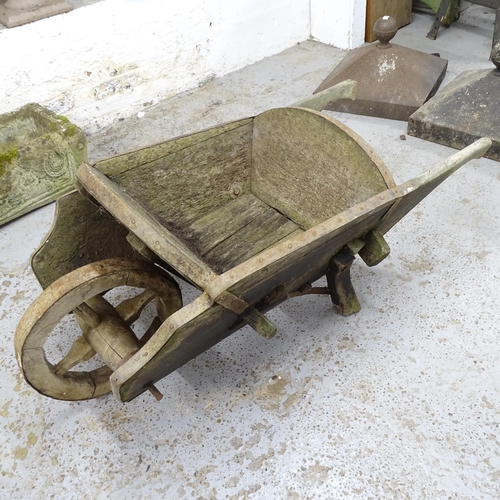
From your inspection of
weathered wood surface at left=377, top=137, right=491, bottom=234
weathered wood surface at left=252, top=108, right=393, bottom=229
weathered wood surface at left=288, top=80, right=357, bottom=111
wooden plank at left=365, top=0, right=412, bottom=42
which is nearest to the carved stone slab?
weathered wood surface at left=252, top=108, right=393, bottom=229

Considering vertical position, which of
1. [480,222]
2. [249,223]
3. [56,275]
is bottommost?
A: [480,222]

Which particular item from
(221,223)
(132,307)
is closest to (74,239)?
(132,307)

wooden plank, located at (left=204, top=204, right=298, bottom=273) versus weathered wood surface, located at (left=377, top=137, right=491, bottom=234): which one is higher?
weathered wood surface, located at (left=377, top=137, right=491, bottom=234)

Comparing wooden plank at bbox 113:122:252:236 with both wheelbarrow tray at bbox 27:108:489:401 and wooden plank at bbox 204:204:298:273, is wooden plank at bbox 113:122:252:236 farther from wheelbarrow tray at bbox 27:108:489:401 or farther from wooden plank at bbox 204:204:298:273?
wooden plank at bbox 204:204:298:273

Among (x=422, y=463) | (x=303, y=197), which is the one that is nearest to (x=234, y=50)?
(x=303, y=197)

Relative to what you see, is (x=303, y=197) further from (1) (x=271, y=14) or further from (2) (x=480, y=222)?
(1) (x=271, y=14)

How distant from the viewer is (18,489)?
6.12 ft

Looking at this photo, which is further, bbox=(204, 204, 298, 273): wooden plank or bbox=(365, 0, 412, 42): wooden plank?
bbox=(365, 0, 412, 42): wooden plank

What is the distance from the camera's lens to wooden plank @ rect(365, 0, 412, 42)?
4750 millimetres

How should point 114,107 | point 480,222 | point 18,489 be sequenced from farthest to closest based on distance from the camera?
1. point 114,107
2. point 480,222
3. point 18,489

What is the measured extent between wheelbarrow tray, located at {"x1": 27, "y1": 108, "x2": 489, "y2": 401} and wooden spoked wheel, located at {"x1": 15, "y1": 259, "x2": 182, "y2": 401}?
12 cm

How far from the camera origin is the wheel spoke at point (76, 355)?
1.93m

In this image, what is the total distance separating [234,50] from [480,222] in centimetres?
271

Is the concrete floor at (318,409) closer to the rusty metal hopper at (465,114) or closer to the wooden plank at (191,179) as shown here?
the wooden plank at (191,179)
